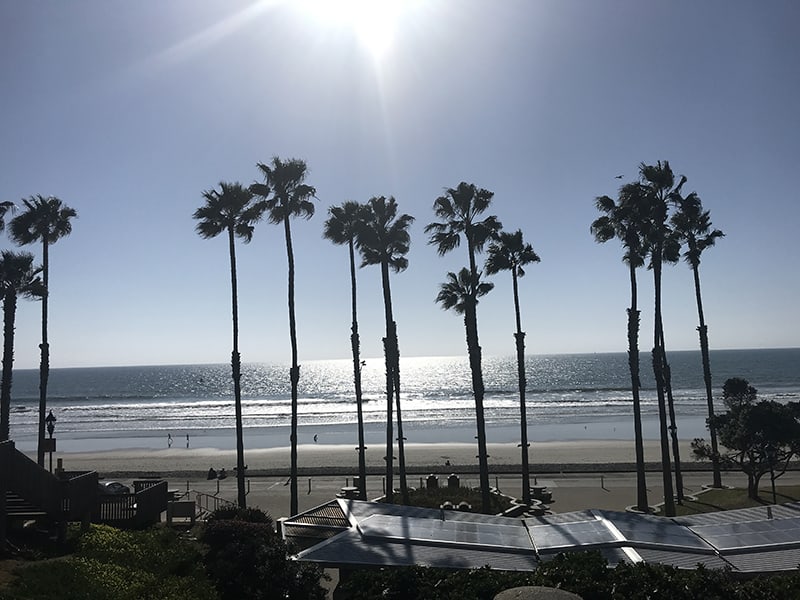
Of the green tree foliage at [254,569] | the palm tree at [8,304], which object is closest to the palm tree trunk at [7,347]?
the palm tree at [8,304]

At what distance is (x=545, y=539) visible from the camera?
1589cm

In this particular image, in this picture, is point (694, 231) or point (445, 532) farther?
point (694, 231)

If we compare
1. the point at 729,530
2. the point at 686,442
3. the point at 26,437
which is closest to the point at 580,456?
the point at 686,442

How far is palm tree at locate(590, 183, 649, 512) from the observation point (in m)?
26.3

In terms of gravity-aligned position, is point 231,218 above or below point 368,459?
above

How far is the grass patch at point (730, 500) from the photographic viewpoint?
83.2 ft

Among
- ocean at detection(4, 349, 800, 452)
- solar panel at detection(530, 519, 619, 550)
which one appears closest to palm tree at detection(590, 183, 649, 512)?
solar panel at detection(530, 519, 619, 550)

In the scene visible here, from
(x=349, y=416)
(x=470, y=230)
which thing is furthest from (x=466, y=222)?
(x=349, y=416)

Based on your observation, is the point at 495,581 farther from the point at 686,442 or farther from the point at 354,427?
the point at 354,427

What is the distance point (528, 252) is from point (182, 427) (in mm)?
68490

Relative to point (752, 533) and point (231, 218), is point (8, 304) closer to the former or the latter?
point (231, 218)

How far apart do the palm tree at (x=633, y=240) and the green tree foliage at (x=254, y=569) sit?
16924 mm

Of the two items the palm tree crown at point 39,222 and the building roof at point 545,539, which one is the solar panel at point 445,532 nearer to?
the building roof at point 545,539

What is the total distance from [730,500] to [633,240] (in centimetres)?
1173
